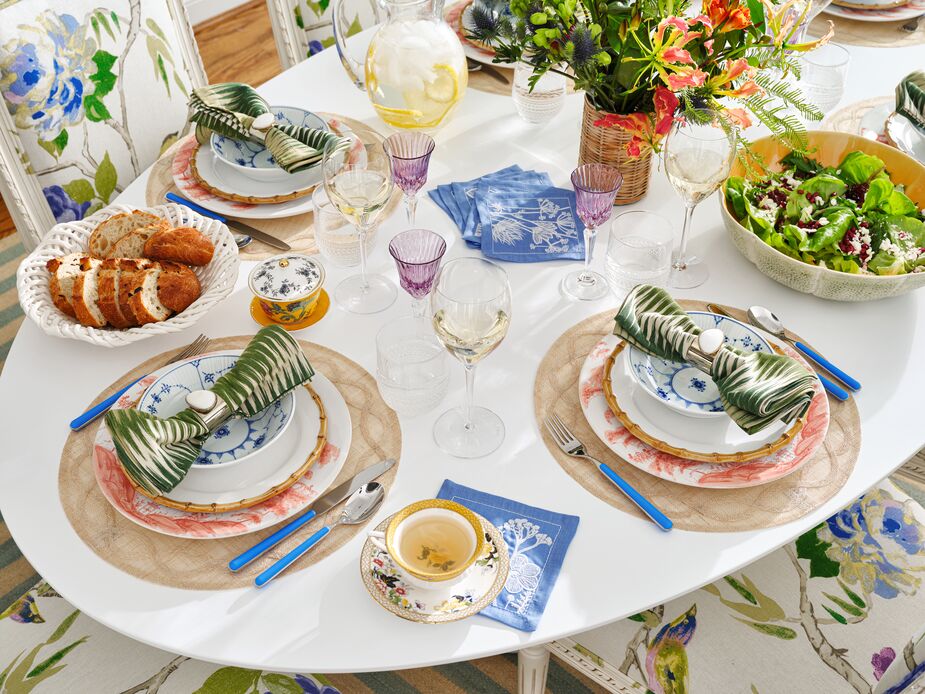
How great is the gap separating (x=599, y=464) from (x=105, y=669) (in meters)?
0.74

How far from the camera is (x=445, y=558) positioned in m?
0.97

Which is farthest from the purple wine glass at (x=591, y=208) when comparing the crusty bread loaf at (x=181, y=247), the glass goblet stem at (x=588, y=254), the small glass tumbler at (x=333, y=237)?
the crusty bread loaf at (x=181, y=247)

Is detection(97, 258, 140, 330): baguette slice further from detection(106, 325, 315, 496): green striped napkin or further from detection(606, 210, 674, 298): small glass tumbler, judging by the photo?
detection(606, 210, 674, 298): small glass tumbler

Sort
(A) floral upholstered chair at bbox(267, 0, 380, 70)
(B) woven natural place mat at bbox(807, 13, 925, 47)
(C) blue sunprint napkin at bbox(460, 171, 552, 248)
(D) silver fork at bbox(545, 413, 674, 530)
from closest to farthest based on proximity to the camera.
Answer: (D) silver fork at bbox(545, 413, 674, 530) → (C) blue sunprint napkin at bbox(460, 171, 552, 248) → (B) woven natural place mat at bbox(807, 13, 925, 47) → (A) floral upholstered chair at bbox(267, 0, 380, 70)

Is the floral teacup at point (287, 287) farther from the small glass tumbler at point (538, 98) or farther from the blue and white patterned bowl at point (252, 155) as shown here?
the small glass tumbler at point (538, 98)

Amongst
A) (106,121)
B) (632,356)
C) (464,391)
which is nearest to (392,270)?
(464,391)

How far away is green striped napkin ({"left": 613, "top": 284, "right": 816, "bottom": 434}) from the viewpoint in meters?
1.05

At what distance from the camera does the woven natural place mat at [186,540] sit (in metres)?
0.99

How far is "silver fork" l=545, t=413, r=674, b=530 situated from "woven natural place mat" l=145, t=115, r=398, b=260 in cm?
54

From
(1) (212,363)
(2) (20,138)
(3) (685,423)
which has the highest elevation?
(2) (20,138)

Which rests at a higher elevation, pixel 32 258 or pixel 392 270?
pixel 32 258

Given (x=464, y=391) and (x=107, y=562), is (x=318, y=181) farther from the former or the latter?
(x=107, y=562)

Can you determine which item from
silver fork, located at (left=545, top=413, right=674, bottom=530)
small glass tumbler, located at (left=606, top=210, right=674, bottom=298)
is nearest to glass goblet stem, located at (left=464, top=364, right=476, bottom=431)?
silver fork, located at (left=545, top=413, right=674, bottom=530)

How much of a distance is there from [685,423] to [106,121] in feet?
4.37
